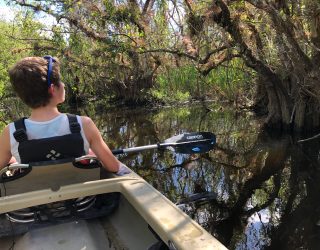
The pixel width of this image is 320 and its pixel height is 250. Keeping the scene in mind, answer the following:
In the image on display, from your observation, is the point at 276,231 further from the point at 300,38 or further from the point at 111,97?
the point at 111,97

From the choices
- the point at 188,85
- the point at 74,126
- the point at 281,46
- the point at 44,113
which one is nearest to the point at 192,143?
the point at 74,126

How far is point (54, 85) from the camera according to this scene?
238 cm

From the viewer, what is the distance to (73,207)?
280 centimetres

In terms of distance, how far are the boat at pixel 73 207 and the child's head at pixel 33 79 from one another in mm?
393

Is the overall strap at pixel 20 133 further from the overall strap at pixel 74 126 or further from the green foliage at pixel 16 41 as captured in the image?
the green foliage at pixel 16 41

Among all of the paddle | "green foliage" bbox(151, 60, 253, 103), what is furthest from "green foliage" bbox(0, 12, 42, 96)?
the paddle

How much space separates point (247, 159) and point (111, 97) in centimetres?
1543

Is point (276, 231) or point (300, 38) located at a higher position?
point (300, 38)

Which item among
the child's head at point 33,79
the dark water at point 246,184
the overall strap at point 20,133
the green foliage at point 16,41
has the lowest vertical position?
the dark water at point 246,184

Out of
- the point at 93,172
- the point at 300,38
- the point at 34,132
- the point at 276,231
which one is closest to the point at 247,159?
the point at 300,38

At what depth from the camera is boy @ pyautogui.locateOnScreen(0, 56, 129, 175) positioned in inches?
90.6

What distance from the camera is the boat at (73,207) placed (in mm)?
2441

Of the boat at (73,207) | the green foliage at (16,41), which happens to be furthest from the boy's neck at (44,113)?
the green foliage at (16,41)

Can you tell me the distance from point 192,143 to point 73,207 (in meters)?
1.75
